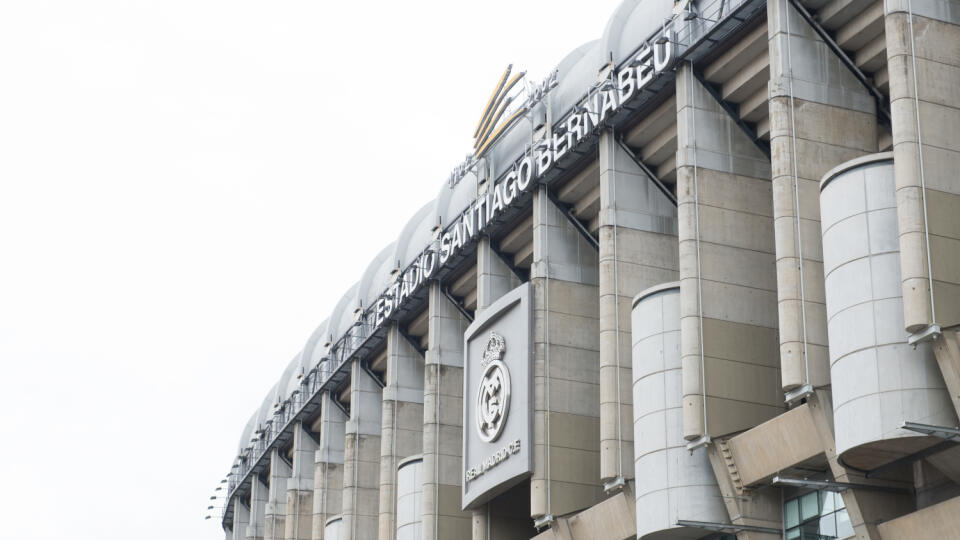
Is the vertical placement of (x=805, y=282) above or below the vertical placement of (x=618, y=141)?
below

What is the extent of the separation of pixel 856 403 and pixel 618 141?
20718mm

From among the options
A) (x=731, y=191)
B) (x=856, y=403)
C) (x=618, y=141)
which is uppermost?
(x=618, y=141)

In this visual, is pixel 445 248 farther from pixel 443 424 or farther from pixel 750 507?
pixel 750 507

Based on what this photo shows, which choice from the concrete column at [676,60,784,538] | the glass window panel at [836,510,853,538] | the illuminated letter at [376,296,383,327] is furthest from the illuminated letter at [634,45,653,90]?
the illuminated letter at [376,296,383,327]

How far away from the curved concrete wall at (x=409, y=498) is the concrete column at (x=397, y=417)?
3232mm

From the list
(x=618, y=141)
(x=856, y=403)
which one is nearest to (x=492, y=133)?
(x=618, y=141)

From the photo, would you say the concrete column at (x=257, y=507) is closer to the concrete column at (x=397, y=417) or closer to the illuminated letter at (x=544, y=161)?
the concrete column at (x=397, y=417)

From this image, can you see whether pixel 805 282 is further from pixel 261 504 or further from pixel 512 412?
pixel 261 504

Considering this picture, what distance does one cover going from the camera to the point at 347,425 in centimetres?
8312

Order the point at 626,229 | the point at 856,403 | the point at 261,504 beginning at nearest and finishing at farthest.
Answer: the point at 856,403
the point at 626,229
the point at 261,504

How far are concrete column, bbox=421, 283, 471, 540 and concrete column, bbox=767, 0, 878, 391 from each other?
26.3 meters

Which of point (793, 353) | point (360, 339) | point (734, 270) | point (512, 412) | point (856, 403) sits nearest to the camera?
point (856, 403)

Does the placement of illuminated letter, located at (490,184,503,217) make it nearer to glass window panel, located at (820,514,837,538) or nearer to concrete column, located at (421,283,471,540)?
concrete column, located at (421,283,471,540)

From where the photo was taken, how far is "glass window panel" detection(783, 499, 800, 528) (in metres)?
47.6
